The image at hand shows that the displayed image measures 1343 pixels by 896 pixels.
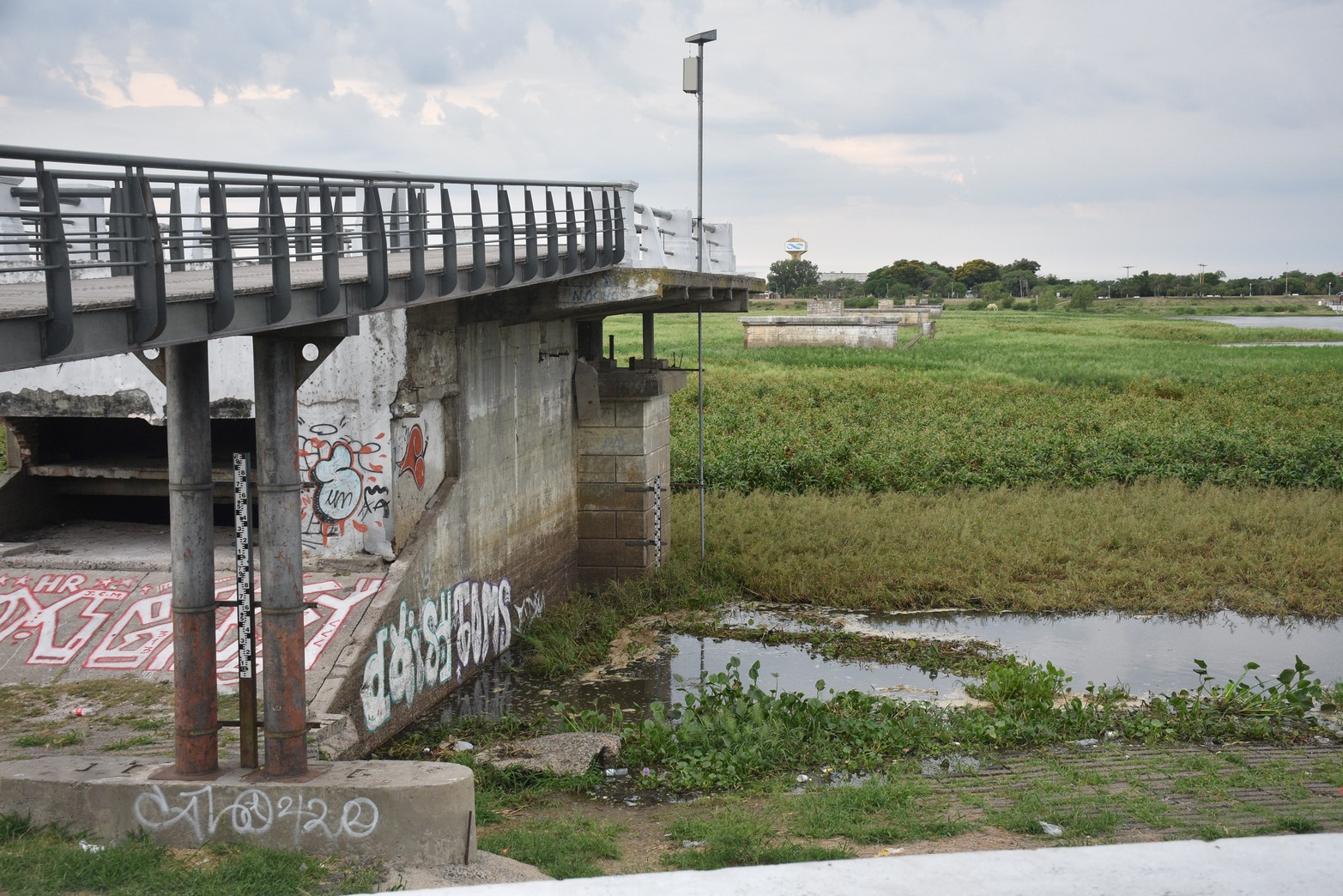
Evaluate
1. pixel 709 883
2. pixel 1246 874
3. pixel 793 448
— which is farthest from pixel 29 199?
pixel 793 448

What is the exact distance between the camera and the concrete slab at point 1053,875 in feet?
9.96

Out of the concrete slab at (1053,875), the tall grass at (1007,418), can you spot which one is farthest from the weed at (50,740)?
the tall grass at (1007,418)

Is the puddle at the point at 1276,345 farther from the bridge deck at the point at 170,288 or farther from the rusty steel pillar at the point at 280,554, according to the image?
the rusty steel pillar at the point at 280,554

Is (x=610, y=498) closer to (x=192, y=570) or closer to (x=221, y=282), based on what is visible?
(x=192, y=570)

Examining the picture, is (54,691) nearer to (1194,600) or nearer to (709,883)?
(709,883)

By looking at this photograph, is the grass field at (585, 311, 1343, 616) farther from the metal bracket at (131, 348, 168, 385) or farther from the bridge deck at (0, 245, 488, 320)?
the metal bracket at (131, 348, 168, 385)

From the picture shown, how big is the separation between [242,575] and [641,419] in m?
12.1

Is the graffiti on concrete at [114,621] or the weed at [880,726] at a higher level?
the graffiti on concrete at [114,621]

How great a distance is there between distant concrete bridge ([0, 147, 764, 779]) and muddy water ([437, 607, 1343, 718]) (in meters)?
1.56

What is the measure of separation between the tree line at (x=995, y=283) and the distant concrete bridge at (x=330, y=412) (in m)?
115

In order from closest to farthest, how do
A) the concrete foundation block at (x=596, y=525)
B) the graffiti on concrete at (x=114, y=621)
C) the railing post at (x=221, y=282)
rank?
1. the railing post at (x=221, y=282)
2. the graffiti on concrete at (x=114, y=621)
3. the concrete foundation block at (x=596, y=525)

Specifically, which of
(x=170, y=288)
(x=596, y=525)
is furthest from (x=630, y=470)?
(x=170, y=288)

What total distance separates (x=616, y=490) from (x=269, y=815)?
41.0 ft

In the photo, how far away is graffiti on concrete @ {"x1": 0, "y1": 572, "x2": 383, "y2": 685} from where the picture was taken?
12.3 metres
